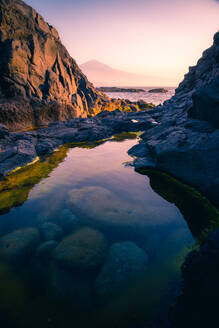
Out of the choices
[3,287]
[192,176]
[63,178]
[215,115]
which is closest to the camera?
[3,287]

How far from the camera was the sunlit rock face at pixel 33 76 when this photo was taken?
18.3 metres

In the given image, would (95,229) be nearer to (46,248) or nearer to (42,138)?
(46,248)

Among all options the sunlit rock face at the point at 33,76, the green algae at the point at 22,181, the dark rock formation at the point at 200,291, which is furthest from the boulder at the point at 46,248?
the sunlit rock face at the point at 33,76

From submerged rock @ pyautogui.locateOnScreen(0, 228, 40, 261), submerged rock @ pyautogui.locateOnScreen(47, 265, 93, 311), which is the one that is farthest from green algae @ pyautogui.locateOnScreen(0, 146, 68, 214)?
submerged rock @ pyautogui.locateOnScreen(47, 265, 93, 311)

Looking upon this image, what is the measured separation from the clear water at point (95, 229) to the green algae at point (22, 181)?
0.07m

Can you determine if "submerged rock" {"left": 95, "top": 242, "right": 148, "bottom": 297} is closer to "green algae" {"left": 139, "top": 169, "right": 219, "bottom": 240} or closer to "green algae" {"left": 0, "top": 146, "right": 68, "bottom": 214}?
"green algae" {"left": 139, "top": 169, "right": 219, "bottom": 240}

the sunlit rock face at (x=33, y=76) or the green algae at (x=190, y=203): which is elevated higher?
the sunlit rock face at (x=33, y=76)

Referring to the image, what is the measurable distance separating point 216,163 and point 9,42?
24.4 m

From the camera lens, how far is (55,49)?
27.8m

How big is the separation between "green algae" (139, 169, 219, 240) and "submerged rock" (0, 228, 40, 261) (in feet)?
12.5

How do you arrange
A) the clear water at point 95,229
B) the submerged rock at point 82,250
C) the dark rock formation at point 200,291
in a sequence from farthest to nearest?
1. the submerged rock at point 82,250
2. the clear water at point 95,229
3. the dark rock formation at point 200,291

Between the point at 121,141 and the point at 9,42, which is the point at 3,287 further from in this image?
the point at 9,42

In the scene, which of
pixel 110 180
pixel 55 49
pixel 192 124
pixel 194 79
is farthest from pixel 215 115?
pixel 55 49

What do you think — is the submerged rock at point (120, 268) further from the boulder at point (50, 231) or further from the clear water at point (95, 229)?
the boulder at point (50, 231)
